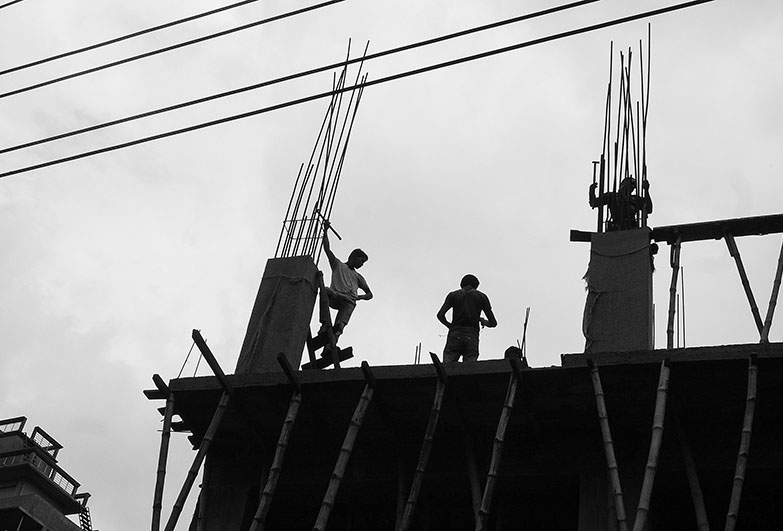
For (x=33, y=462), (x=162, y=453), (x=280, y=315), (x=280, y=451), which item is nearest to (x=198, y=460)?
(x=162, y=453)

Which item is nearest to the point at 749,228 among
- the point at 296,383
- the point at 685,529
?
the point at 685,529

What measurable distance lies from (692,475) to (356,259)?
587 cm

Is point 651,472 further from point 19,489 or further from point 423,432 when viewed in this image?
point 19,489

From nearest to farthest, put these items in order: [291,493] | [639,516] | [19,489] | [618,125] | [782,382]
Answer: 1. [639,516]
2. [782,382]
3. [291,493]
4. [618,125]
5. [19,489]

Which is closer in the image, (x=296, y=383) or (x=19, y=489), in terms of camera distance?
(x=296, y=383)

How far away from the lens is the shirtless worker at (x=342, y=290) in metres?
13.8

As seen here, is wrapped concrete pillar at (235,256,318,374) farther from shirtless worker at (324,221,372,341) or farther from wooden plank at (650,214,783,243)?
wooden plank at (650,214,783,243)

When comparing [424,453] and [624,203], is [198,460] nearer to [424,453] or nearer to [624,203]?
[424,453]

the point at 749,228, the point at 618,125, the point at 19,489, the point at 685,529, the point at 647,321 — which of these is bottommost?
the point at 685,529

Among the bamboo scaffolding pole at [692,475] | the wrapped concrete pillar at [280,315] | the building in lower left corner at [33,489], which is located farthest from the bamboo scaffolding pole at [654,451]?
the building in lower left corner at [33,489]

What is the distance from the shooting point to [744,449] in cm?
921

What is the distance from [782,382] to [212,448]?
6.46 metres

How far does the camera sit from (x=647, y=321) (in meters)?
11.4

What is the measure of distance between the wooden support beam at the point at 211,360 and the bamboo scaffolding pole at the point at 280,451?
748 mm
